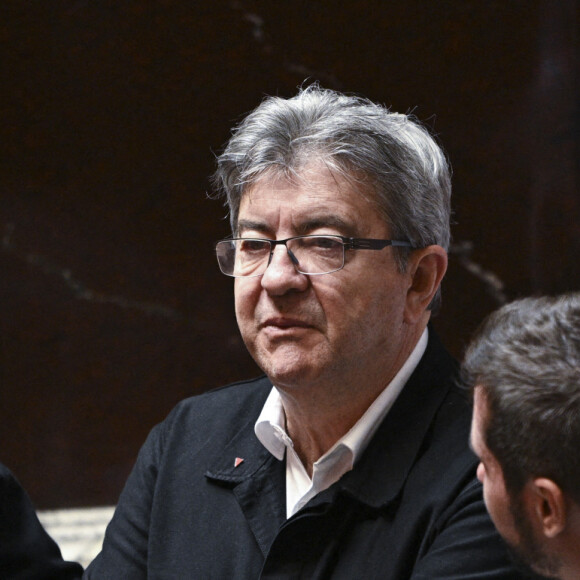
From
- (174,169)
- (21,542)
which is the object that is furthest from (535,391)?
(174,169)

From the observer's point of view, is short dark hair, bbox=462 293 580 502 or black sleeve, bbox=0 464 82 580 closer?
short dark hair, bbox=462 293 580 502

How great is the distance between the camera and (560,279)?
2186 mm

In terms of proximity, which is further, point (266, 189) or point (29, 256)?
point (29, 256)

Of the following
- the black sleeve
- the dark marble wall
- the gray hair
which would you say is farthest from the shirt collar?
the dark marble wall

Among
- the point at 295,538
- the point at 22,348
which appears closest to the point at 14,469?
the point at 22,348

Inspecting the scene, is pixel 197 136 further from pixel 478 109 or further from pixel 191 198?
pixel 478 109

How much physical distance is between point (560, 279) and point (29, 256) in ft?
4.14

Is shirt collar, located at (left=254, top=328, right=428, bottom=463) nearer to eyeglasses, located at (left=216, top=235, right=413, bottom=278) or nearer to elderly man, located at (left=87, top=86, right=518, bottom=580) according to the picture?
elderly man, located at (left=87, top=86, right=518, bottom=580)

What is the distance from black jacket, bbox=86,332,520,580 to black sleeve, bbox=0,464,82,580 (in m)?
0.08

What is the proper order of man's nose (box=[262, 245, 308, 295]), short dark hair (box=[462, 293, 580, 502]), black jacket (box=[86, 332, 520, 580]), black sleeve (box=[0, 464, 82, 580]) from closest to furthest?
short dark hair (box=[462, 293, 580, 502]) < black jacket (box=[86, 332, 520, 580]) < man's nose (box=[262, 245, 308, 295]) < black sleeve (box=[0, 464, 82, 580])

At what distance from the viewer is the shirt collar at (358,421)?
1.46m

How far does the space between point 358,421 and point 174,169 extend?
960mm

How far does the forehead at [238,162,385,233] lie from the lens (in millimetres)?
1441

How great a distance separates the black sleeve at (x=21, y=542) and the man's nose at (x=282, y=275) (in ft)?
1.81
